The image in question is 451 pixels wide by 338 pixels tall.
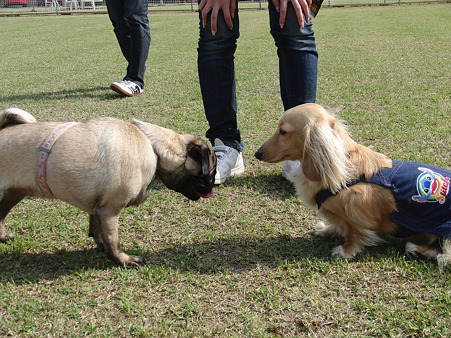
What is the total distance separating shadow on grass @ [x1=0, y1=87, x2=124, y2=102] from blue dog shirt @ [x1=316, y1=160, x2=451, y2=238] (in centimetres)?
442

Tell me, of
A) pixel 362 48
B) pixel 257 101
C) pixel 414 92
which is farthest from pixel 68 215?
pixel 362 48

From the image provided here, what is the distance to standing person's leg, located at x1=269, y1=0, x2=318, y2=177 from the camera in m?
3.22

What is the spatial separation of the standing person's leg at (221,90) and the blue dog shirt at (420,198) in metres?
1.36

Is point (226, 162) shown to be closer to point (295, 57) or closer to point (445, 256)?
point (295, 57)

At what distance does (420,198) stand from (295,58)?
4.78ft

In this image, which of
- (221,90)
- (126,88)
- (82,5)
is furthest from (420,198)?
(82,5)

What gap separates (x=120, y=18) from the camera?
19.6 feet

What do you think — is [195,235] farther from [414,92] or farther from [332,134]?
[414,92]

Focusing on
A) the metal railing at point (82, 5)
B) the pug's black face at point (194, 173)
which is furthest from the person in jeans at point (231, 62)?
the metal railing at point (82, 5)

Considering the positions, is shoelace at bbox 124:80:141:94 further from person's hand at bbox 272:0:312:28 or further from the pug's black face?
the pug's black face

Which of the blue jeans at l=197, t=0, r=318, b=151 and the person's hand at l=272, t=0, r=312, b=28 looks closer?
the person's hand at l=272, t=0, r=312, b=28

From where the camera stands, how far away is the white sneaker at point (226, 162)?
3.47 meters

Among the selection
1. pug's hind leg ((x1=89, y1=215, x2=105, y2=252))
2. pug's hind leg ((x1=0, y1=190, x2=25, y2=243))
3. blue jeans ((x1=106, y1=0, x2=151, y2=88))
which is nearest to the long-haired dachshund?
pug's hind leg ((x1=89, y1=215, x2=105, y2=252))

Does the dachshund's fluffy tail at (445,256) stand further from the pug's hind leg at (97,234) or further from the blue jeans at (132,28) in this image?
the blue jeans at (132,28)
